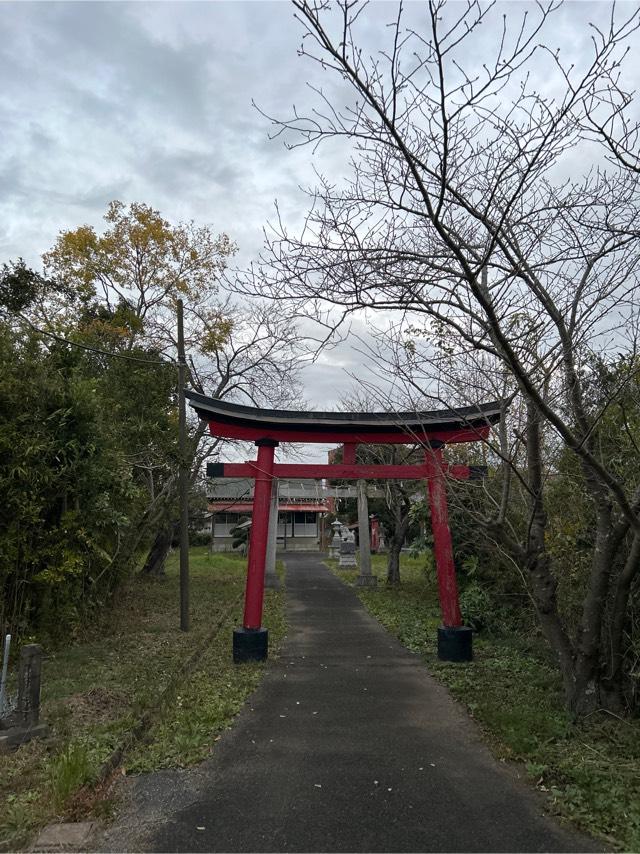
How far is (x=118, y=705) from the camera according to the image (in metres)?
6.27

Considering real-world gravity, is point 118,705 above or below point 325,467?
below

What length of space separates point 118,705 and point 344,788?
2.97 m

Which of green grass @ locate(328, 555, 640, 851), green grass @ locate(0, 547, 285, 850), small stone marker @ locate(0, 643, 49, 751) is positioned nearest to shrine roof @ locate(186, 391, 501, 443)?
green grass @ locate(328, 555, 640, 851)

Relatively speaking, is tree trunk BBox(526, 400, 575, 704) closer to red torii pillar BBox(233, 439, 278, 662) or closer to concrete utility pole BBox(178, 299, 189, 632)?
red torii pillar BBox(233, 439, 278, 662)

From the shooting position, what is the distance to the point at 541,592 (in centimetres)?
567

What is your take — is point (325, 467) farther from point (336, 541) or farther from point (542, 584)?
point (336, 541)

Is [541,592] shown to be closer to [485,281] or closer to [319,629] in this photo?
[485,281]

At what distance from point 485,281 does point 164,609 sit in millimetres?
10840

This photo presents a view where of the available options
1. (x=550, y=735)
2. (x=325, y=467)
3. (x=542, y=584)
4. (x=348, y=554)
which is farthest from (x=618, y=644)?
(x=348, y=554)

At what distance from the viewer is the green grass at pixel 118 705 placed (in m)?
4.16

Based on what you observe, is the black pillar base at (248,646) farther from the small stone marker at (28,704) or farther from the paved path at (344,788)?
the small stone marker at (28,704)

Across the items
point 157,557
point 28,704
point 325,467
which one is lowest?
point 28,704

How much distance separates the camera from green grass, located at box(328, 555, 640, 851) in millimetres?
3906

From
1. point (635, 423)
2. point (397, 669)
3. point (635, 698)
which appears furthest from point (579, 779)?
point (397, 669)
